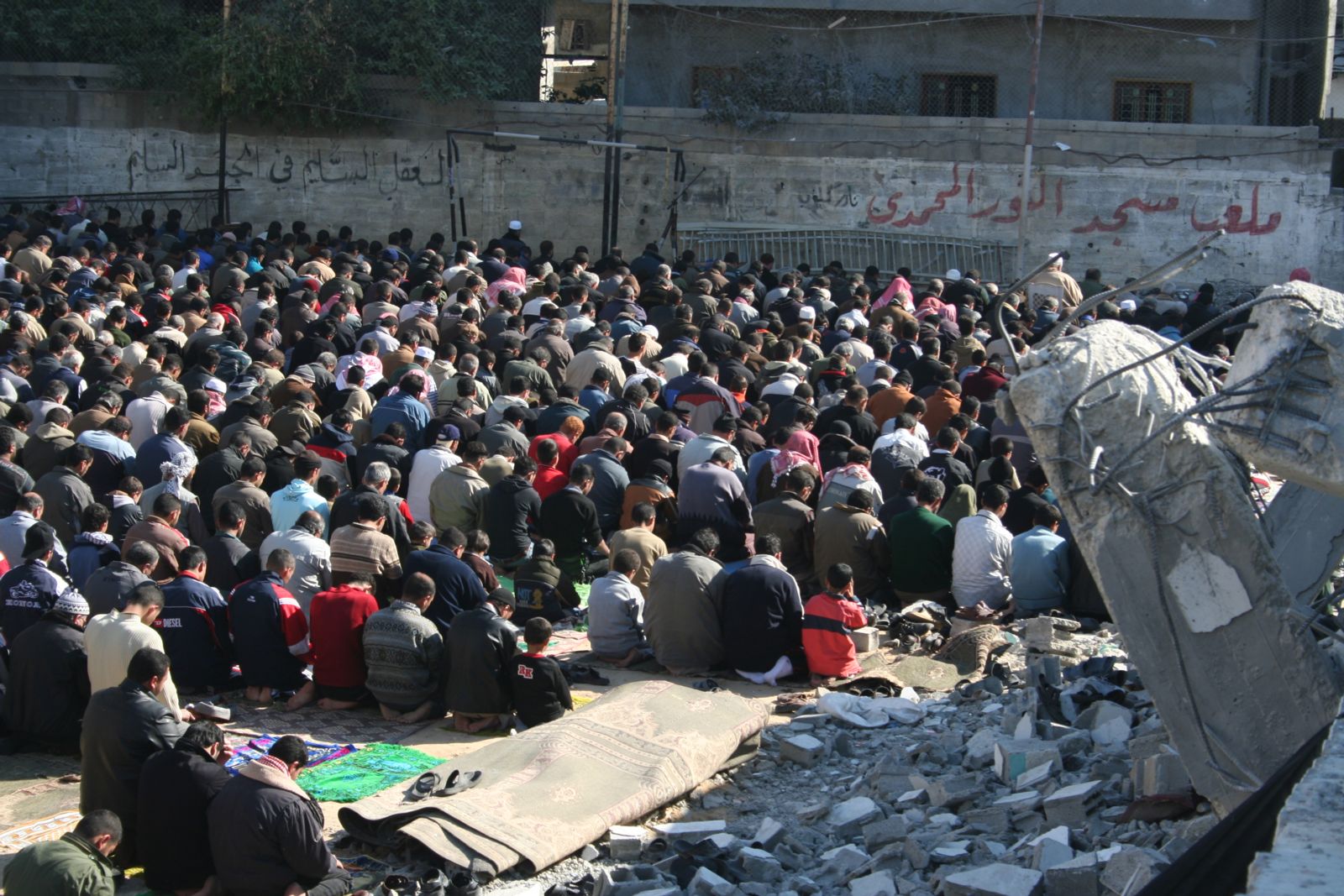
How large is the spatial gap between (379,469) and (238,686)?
1693 mm

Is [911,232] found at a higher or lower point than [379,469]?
higher

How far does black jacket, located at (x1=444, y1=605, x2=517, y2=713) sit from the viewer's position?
349 inches

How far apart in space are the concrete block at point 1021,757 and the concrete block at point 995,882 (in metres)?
1.23

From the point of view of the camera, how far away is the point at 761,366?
14.5 metres

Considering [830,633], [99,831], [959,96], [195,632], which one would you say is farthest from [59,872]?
[959,96]

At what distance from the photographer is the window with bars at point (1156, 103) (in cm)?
2519

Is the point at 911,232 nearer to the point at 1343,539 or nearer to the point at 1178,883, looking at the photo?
the point at 1343,539

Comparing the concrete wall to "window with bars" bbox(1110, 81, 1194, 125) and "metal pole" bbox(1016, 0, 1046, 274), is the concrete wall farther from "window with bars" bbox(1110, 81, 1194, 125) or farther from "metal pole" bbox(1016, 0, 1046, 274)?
"window with bars" bbox(1110, 81, 1194, 125)

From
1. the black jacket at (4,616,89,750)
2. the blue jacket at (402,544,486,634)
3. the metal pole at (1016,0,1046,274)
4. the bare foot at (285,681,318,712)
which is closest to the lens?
the black jacket at (4,616,89,750)

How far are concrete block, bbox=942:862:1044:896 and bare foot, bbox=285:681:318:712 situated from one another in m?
4.37

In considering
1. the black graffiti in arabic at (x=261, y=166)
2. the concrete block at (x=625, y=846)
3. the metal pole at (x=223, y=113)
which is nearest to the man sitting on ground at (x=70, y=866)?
the concrete block at (x=625, y=846)

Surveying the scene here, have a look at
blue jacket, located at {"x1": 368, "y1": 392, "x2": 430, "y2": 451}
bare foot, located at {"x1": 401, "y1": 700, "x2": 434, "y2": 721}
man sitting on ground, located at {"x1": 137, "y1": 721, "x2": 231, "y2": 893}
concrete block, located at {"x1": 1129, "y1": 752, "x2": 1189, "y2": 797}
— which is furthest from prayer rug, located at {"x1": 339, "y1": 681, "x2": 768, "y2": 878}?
blue jacket, located at {"x1": 368, "y1": 392, "x2": 430, "y2": 451}

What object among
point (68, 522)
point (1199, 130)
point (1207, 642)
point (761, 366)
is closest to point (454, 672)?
point (68, 522)

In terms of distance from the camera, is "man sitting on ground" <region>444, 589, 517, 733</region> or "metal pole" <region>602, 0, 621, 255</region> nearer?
"man sitting on ground" <region>444, 589, 517, 733</region>
